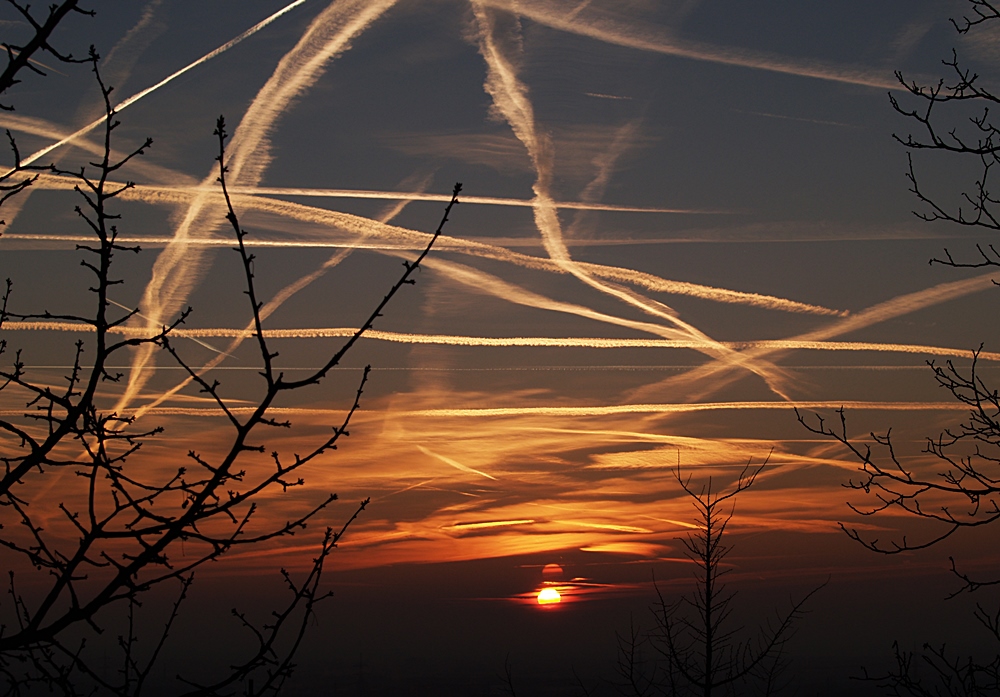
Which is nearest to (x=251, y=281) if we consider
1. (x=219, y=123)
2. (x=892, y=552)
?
(x=219, y=123)

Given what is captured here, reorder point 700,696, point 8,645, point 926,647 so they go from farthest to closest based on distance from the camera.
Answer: point 700,696 → point 926,647 → point 8,645

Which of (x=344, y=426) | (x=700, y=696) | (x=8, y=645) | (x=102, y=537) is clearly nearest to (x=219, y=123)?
(x=344, y=426)

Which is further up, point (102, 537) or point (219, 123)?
point (219, 123)

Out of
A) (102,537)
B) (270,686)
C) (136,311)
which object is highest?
(136,311)

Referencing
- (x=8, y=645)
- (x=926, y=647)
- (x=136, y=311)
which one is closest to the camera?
(x=8, y=645)

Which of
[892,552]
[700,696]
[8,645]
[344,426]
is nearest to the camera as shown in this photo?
[8,645]

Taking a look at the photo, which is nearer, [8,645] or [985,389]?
[8,645]

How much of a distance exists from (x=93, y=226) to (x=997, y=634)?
280 inches

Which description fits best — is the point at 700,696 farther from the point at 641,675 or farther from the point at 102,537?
the point at 102,537

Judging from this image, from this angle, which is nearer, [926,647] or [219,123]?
→ [219,123]

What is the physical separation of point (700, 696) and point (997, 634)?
816 centimetres

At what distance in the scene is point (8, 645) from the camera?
340cm

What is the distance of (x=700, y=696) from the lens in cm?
1466

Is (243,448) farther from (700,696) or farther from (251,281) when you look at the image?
(700,696)
